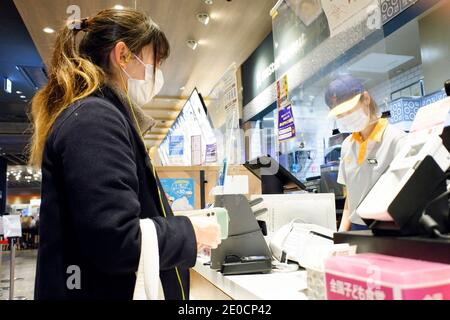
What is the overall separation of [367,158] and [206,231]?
156 cm

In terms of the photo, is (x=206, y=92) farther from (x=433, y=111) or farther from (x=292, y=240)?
(x=433, y=111)

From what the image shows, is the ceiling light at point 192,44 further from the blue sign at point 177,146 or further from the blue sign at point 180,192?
the blue sign at point 180,192

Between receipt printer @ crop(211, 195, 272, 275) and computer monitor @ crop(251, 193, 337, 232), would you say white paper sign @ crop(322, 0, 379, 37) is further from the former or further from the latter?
receipt printer @ crop(211, 195, 272, 275)

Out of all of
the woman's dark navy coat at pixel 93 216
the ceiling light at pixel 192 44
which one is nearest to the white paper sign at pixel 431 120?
the woman's dark navy coat at pixel 93 216

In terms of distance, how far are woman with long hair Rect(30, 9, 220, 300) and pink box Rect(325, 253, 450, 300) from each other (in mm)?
354

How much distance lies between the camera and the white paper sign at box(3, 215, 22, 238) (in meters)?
5.01

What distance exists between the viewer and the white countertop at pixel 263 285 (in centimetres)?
88

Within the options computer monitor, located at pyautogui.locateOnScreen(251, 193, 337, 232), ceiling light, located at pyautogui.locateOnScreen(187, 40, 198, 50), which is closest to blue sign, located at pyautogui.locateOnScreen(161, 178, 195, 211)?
computer monitor, located at pyautogui.locateOnScreen(251, 193, 337, 232)

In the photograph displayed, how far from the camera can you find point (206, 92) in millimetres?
7598

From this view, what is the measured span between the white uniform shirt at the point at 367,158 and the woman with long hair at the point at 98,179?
1.41 meters

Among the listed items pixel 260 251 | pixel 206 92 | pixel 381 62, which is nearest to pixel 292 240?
pixel 260 251

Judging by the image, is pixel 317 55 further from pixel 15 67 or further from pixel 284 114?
pixel 15 67
